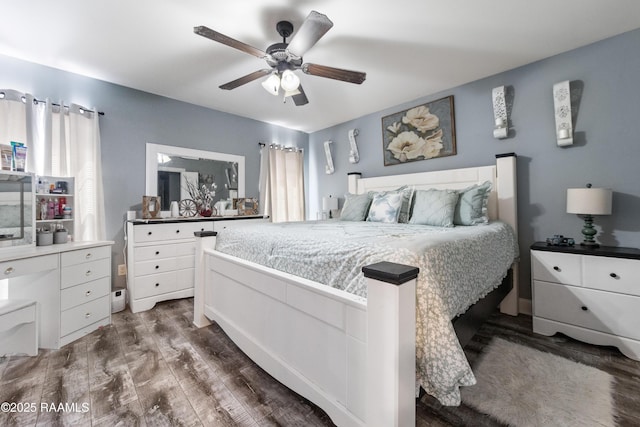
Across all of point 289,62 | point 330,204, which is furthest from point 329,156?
point 289,62

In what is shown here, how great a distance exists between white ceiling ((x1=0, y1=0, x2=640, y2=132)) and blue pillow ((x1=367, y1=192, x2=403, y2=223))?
129 centimetres

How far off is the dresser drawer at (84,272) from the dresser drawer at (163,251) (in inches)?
13.5

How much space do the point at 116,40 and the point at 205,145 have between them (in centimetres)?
157

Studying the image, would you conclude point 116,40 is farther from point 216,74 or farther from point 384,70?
point 384,70

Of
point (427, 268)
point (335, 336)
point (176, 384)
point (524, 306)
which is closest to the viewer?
point (427, 268)

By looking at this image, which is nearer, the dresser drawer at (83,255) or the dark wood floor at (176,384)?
the dark wood floor at (176,384)

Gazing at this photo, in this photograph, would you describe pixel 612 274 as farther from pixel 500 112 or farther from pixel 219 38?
pixel 219 38

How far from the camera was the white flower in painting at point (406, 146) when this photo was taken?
3375 mm

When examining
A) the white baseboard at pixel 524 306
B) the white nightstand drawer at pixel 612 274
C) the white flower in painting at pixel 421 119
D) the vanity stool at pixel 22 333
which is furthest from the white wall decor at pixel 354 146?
the vanity stool at pixel 22 333

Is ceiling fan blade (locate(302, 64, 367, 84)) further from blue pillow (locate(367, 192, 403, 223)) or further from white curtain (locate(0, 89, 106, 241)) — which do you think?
white curtain (locate(0, 89, 106, 241))

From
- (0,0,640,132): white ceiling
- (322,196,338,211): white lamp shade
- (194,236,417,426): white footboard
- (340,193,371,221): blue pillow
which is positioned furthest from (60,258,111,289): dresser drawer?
(322,196,338,211): white lamp shade

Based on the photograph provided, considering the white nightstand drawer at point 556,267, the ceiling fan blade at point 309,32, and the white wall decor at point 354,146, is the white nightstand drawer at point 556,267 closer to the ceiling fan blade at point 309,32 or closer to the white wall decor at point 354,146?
the ceiling fan blade at point 309,32

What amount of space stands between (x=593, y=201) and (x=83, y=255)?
4106 mm

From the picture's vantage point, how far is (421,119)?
131 inches
